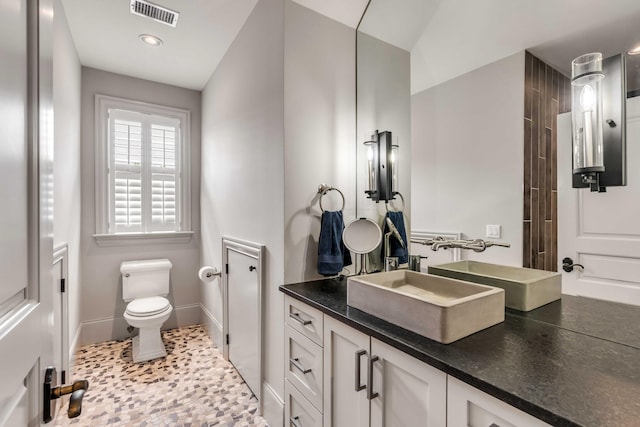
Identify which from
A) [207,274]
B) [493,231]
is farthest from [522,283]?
[207,274]

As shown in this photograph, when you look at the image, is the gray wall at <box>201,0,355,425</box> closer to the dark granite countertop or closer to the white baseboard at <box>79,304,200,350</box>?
the dark granite countertop

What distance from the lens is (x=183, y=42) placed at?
8.06 feet

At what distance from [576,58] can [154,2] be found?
2288mm

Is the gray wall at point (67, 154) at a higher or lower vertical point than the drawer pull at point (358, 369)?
higher

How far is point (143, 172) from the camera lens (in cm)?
319

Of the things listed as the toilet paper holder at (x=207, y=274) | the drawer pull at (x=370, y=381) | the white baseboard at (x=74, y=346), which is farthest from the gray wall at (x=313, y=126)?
the white baseboard at (x=74, y=346)

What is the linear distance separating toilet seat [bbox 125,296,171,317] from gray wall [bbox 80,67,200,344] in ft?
1.54

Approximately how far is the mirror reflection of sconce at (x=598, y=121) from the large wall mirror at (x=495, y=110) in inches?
1.1

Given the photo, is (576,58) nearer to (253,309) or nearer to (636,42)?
(636,42)

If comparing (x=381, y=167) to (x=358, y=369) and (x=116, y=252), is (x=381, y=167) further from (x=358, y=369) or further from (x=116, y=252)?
(x=116, y=252)

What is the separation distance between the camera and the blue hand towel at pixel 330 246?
1747mm

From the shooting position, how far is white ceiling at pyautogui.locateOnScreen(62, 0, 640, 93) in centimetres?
103

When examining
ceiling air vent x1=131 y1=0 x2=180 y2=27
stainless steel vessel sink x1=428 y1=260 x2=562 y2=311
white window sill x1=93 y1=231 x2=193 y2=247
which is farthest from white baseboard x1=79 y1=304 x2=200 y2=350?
stainless steel vessel sink x1=428 y1=260 x2=562 y2=311

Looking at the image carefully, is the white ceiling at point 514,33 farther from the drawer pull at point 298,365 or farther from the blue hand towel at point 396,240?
the drawer pull at point 298,365
